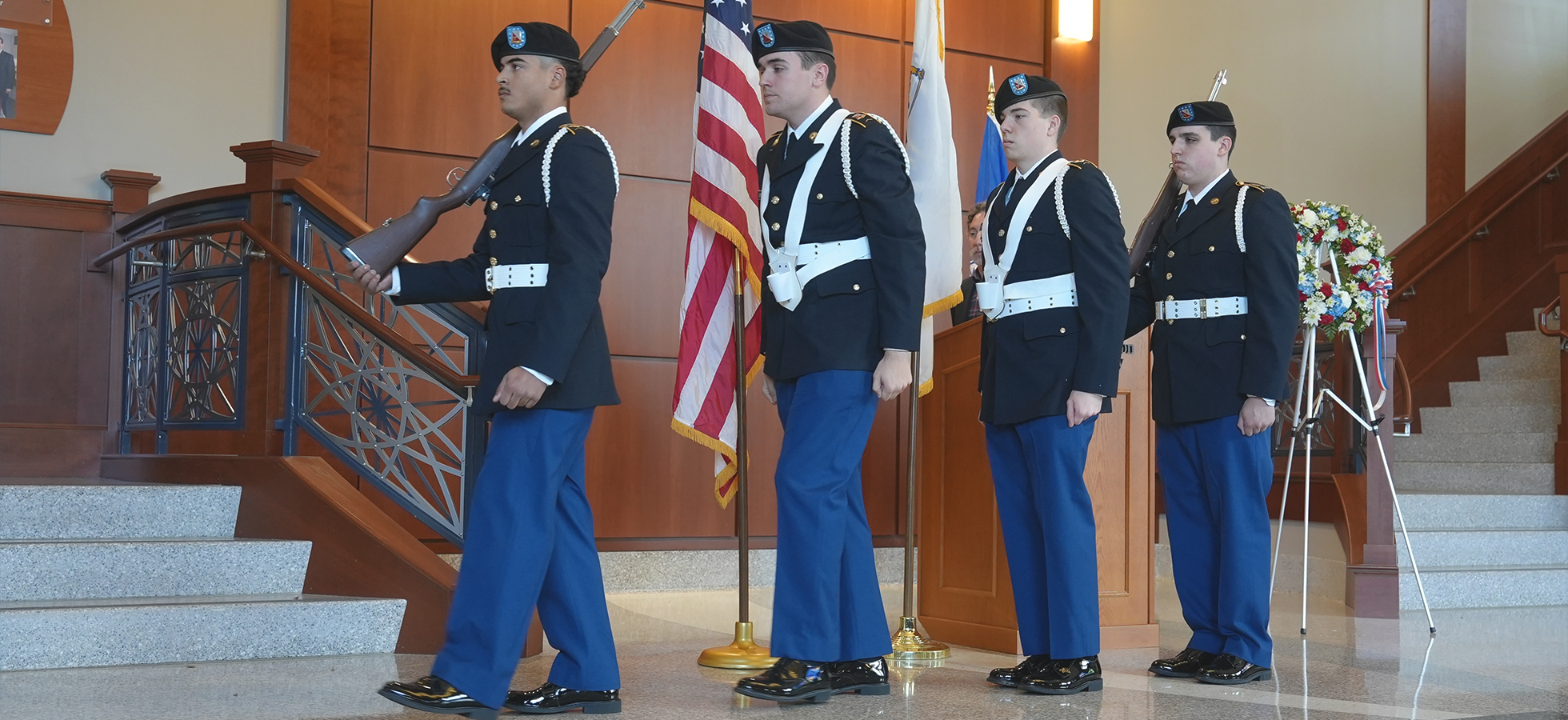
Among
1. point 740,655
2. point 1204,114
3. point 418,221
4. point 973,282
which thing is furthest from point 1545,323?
point 418,221

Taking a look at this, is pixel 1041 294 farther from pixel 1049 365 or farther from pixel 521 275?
pixel 521 275

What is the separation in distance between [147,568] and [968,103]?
462cm

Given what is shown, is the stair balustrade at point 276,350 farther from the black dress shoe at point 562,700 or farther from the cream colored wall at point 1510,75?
the cream colored wall at point 1510,75

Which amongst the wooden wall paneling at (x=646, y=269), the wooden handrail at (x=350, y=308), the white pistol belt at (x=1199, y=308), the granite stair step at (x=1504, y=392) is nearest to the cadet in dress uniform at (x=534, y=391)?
the wooden handrail at (x=350, y=308)

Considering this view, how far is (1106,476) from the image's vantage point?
4.34 metres

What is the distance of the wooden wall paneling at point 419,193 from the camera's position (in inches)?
227

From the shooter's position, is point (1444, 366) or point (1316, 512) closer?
point (1316, 512)

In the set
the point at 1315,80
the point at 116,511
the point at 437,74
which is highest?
the point at 1315,80

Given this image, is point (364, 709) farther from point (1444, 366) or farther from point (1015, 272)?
point (1444, 366)

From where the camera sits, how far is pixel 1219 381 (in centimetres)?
362

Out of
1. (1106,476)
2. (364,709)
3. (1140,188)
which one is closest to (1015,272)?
(1106,476)

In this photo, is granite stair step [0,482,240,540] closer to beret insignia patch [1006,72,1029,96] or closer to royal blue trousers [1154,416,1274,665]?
beret insignia patch [1006,72,1029,96]

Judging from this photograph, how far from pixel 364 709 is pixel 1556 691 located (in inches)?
118

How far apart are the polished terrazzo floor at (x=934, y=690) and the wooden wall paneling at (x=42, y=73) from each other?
2.74 m
